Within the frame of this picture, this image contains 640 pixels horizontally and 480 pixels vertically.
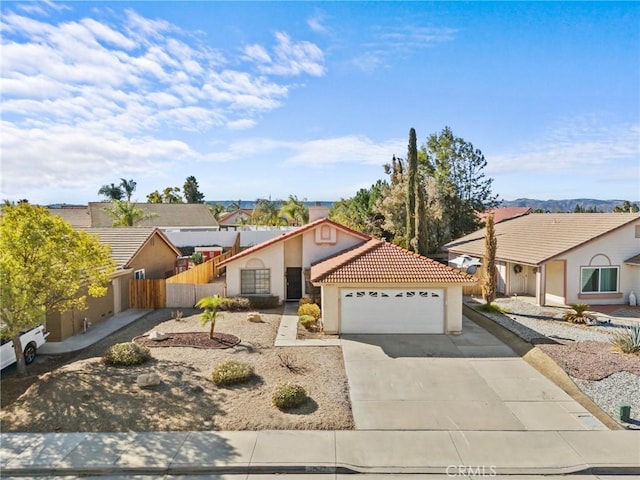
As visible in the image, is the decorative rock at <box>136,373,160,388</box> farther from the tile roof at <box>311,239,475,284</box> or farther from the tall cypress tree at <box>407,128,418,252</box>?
the tall cypress tree at <box>407,128,418,252</box>

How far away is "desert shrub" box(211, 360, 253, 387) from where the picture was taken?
11781 mm

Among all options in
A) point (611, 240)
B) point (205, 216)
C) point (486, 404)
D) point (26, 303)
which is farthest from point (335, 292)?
point (205, 216)

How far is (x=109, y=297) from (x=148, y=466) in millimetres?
14110

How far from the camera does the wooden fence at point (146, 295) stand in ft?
73.7

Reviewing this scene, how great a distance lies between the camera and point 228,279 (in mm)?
22594

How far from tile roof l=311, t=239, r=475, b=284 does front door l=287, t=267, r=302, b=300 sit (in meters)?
5.28

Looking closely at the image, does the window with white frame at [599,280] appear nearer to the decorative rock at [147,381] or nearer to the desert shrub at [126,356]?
the decorative rock at [147,381]

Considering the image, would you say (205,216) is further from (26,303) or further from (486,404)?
(486,404)

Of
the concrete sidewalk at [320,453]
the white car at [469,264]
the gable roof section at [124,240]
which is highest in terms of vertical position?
the gable roof section at [124,240]

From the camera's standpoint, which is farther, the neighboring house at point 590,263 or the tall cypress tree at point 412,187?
the tall cypress tree at point 412,187

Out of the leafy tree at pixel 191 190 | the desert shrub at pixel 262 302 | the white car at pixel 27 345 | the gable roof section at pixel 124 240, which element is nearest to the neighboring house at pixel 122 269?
the gable roof section at pixel 124 240

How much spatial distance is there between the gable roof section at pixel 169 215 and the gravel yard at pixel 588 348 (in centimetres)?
4025

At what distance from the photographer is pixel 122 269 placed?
21.3 meters

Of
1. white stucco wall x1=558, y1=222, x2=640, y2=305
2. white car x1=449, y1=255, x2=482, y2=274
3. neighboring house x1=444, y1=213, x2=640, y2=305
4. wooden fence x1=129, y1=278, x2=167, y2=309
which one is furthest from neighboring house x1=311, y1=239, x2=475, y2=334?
wooden fence x1=129, y1=278, x2=167, y2=309
